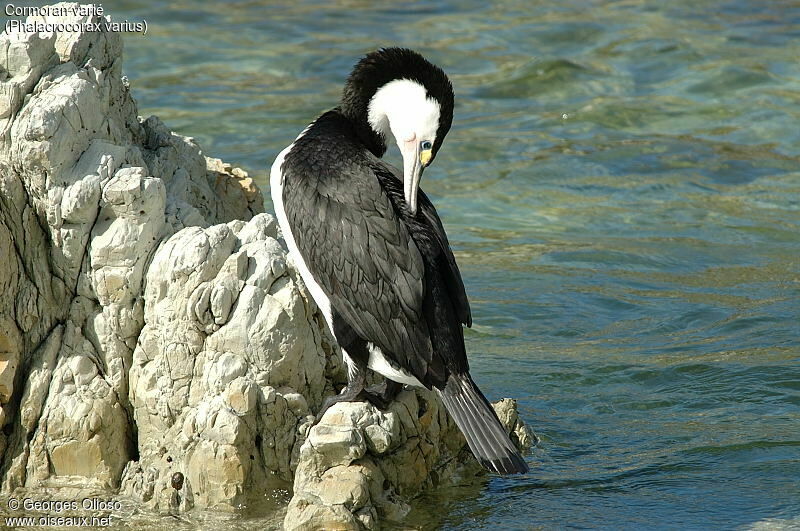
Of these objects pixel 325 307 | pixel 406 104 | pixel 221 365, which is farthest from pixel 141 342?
pixel 406 104

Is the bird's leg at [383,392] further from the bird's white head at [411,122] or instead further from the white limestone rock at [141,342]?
the bird's white head at [411,122]

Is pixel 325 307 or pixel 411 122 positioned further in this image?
pixel 411 122

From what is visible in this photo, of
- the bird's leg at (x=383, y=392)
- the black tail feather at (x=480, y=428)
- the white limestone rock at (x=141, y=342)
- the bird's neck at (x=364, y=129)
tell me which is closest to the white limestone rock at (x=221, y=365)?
the white limestone rock at (x=141, y=342)

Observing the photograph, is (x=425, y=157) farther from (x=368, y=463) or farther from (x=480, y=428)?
(x=368, y=463)

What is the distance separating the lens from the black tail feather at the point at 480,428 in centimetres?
496

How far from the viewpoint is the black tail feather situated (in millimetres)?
4961

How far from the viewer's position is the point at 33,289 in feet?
17.7

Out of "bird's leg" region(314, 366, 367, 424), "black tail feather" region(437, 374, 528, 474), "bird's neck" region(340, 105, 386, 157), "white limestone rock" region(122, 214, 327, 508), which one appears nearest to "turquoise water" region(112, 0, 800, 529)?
"white limestone rock" region(122, 214, 327, 508)

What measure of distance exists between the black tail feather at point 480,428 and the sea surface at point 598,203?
0.46 meters

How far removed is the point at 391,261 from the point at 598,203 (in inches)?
233

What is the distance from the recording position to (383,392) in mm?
5402

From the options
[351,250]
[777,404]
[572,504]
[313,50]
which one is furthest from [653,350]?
[313,50]

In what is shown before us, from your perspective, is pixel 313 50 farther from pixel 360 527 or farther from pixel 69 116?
pixel 360 527

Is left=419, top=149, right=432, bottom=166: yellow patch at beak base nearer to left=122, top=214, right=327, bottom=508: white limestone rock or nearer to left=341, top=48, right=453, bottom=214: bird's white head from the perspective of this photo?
left=341, top=48, right=453, bottom=214: bird's white head
